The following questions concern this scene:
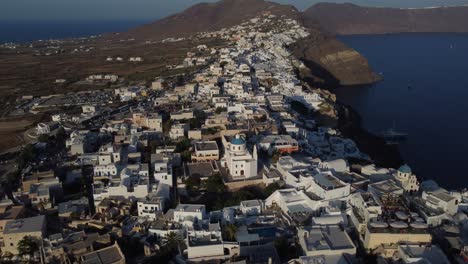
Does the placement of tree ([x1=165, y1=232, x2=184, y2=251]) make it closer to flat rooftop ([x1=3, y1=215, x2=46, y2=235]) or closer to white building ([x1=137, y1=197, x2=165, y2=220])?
white building ([x1=137, y1=197, x2=165, y2=220])

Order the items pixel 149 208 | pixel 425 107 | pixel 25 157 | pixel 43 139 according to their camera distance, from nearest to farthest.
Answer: pixel 149 208
pixel 25 157
pixel 43 139
pixel 425 107

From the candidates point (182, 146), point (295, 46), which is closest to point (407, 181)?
point (182, 146)

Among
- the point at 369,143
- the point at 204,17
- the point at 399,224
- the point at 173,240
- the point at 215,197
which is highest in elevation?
the point at 204,17

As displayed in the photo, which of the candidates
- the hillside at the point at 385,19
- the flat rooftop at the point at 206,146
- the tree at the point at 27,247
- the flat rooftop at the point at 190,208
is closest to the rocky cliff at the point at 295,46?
the hillside at the point at 385,19

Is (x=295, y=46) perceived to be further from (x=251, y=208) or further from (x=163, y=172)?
(x=251, y=208)

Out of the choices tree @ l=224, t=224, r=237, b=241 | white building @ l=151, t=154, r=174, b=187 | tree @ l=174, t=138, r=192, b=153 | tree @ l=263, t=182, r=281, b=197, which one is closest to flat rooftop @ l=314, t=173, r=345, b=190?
tree @ l=263, t=182, r=281, b=197

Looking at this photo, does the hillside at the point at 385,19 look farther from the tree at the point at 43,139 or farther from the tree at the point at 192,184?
the tree at the point at 192,184
